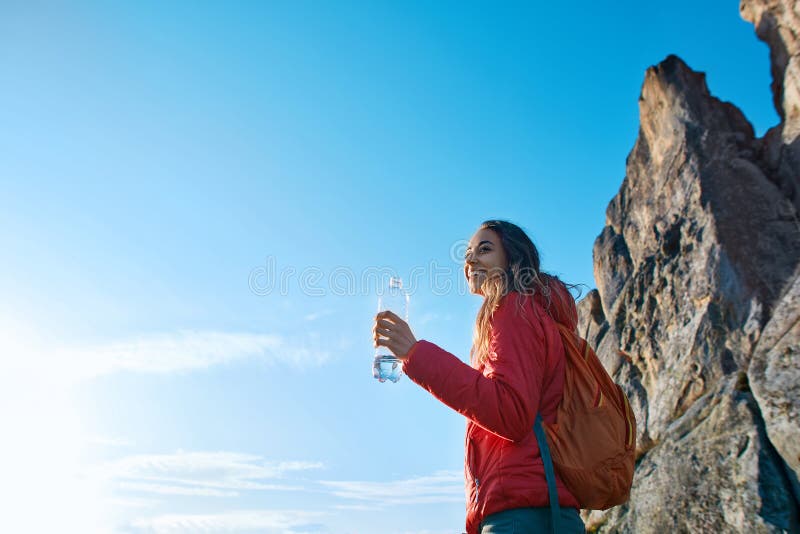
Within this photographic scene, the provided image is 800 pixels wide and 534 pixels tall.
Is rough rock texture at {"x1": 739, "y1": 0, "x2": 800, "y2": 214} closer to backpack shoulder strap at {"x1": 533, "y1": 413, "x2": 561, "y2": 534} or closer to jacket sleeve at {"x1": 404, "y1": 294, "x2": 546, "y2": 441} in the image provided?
jacket sleeve at {"x1": 404, "y1": 294, "x2": 546, "y2": 441}

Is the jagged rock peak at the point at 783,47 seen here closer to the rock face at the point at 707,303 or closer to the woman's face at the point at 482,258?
the rock face at the point at 707,303

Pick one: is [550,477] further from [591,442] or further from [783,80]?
[783,80]

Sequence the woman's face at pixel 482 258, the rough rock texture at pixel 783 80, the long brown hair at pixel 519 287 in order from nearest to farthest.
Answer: the long brown hair at pixel 519 287, the woman's face at pixel 482 258, the rough rock texture at pixel 783 80

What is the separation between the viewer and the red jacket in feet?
9.41

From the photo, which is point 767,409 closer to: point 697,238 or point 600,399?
point 697,238

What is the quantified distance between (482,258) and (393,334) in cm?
90

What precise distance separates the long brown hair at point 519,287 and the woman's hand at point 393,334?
0.53 m

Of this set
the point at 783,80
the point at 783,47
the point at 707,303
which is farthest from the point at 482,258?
the point at 783,47

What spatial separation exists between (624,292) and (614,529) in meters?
7.26

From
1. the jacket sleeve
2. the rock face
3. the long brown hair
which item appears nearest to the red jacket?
the jacket sleeve

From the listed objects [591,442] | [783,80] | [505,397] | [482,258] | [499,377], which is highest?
[783,80]

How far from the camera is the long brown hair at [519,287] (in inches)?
137

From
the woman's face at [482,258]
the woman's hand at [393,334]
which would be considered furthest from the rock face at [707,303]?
the woman's hand at [393,334]

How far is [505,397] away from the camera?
288 cm
